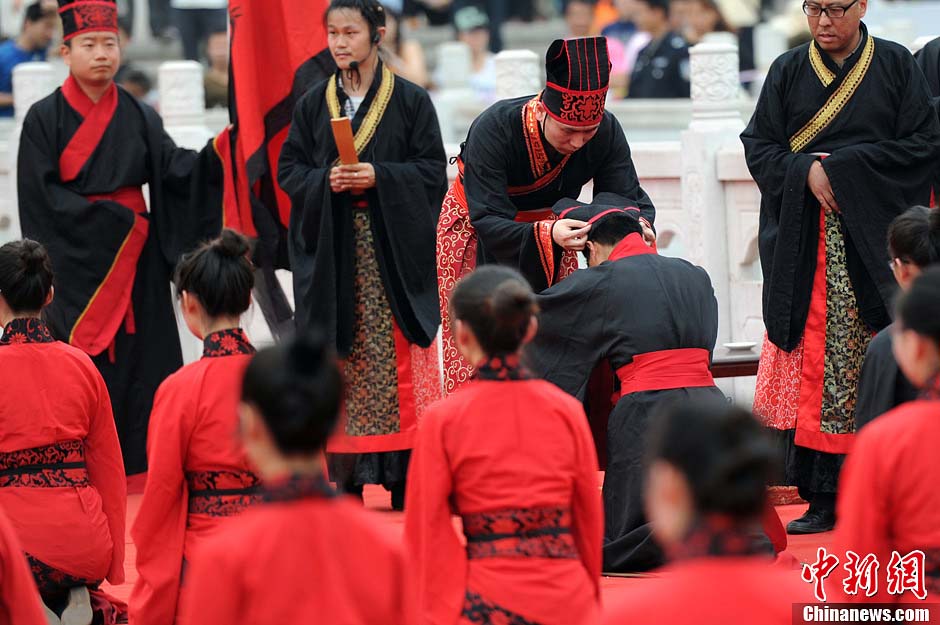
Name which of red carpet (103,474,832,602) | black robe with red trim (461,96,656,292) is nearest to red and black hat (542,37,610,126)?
black robe with red trim (461,96,656,292)

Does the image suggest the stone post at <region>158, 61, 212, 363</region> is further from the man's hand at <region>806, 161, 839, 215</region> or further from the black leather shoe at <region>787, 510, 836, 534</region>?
the black leather shoe at <region>787, 510, 836, 534</region>

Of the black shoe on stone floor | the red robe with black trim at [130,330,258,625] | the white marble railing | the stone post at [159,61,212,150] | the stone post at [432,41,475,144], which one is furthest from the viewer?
the stone post at [432,41,475,144]

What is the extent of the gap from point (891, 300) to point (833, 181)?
43 cm

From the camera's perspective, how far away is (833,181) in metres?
5.52

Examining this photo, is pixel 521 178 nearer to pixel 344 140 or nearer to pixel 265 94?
pixel 344 140

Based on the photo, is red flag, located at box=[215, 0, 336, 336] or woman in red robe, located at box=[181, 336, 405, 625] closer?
woman in red robe, located at box=[181, 336, 405, 625]

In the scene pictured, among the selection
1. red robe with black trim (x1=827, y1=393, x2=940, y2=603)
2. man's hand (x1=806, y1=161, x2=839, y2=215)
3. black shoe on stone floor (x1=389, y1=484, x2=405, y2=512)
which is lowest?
black shoe on stone floor (x1=389, y1=484, x2=405, y2=512)

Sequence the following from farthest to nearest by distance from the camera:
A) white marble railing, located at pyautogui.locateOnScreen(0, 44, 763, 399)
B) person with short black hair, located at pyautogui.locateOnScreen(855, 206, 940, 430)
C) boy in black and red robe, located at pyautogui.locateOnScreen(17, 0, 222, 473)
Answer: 1. white marble railing, located at pyautogui.locateOnScreen(0, 44, 763, 399)
2. boy in black and red robe, located at pyautogui.locateOnScreen(17, 0, 222, 473)
3. person with short black hair, located at pyautogui.locateOnScreen(855, 206, 940, 430)

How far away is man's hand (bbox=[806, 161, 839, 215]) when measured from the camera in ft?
18.2

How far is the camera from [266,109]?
22.4 ft

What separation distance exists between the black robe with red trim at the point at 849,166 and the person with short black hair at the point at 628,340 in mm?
725

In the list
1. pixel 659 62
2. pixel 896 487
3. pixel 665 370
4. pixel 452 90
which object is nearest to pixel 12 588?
pixel 896 487

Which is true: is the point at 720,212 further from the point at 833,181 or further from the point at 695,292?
the point at 695,292

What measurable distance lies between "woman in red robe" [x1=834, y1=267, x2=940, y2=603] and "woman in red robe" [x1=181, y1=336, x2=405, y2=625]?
98cm
